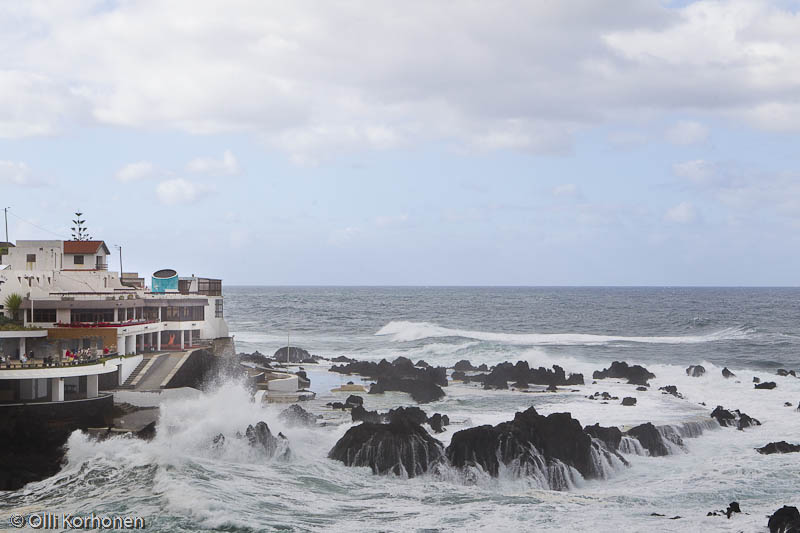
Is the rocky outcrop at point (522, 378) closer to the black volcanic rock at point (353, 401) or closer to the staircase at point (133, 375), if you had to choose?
the black volcanic rock at point (353, 401)

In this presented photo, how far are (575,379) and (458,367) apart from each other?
39.5ft

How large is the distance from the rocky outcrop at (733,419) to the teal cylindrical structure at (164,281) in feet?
107

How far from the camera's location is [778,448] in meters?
33.5

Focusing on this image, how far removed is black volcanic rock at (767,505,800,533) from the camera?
72.7 ft

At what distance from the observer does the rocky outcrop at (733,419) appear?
39188 millimetres

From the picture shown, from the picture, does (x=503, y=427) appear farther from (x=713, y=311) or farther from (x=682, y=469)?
(x=713, y=311)

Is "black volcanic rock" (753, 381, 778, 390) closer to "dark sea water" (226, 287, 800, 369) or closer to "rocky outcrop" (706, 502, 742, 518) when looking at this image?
"dark sea water" (226, 287, 800, 369)

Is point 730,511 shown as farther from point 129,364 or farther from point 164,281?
point 164,281

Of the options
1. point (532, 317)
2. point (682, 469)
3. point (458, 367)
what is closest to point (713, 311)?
point (532, 317)

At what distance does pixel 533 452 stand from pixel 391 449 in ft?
17.6

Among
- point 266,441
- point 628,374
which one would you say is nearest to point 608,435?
point 266,441

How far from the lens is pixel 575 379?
56.9 meters

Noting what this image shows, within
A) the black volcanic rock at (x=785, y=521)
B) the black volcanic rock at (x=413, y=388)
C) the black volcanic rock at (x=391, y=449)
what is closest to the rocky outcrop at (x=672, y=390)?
the black volcanic rock at (x=413, y=388)

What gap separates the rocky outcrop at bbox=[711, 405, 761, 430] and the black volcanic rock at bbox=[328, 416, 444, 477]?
16593 mm
